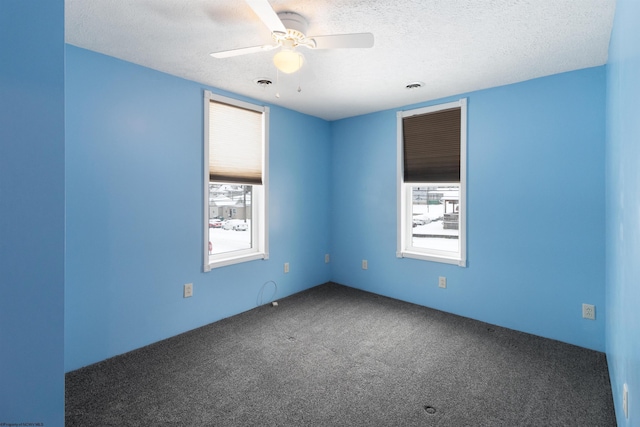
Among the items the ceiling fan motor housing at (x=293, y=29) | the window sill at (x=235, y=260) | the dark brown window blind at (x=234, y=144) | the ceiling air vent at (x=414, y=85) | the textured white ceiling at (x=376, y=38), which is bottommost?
the window sill at (x=235, y=260)

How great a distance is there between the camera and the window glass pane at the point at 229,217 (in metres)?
3.43

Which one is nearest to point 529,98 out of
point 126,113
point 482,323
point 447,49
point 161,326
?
point 447,49

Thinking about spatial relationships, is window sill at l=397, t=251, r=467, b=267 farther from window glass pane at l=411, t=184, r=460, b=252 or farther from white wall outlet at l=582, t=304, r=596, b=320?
white wall outlet at l=582, t=304, r=596, b=320

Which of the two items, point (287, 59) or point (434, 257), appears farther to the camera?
point (434, 257)

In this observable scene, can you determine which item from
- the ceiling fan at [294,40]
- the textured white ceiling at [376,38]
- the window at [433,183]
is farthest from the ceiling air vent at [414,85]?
the ceiling fan at [294,40]

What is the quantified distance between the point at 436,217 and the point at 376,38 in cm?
230

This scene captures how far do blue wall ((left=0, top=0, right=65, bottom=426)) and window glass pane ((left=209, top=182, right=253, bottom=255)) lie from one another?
237cm

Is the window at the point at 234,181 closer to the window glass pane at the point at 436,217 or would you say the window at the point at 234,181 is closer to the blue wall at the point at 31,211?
the window glass pane at the point at 436,217

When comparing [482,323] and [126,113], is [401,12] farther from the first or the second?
[482,323]

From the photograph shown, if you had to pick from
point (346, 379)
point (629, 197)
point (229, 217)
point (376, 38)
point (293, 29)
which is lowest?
point (346, 379)

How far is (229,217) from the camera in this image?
3.64m

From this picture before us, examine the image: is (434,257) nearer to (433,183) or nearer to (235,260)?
(433,183)

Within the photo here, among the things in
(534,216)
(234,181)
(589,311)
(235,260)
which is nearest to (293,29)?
(234,181)

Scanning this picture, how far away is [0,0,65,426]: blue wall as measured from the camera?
88 cm
